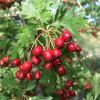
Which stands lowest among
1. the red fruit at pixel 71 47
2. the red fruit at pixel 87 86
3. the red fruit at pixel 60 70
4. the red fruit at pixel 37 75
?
the red fruit at pixel 87 86

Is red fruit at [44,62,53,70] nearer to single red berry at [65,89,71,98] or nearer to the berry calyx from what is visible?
the berry calyx

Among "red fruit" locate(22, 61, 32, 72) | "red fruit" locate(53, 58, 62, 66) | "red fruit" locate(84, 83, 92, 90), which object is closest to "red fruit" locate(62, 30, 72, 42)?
"red fruit" locate(53, 58, 62, 66)

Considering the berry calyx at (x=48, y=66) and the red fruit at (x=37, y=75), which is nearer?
the berry calyx at (x=48, y=66)

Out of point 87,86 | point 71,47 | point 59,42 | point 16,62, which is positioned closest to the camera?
point 59,42

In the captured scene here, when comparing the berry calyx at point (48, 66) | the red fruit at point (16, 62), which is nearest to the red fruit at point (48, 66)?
the berry calyx at point (48, 66)

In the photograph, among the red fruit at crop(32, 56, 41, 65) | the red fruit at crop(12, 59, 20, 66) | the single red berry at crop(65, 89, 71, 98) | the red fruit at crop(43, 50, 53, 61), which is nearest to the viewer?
the red fruit at crop(43, 50, 53, 61)

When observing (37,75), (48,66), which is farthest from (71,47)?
(37,75)

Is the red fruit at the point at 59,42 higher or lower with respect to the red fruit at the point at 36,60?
higher

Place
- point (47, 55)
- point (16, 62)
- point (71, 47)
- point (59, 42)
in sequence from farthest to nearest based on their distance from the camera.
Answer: point (16, 62) → point (71, 47) → point (59, 42) → point (47, 55)

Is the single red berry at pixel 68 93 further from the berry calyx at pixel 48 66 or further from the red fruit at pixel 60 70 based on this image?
the berry calyx at pixel 48 66

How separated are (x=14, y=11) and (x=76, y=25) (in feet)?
10.2

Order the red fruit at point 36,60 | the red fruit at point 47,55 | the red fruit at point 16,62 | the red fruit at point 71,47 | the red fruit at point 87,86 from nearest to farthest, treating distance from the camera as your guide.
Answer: the red fruit at point 47,55, the red fruit at point 36,60, the red fruit at point 71,47, the red fruit at point 16,62, the red fruit at point 87,86

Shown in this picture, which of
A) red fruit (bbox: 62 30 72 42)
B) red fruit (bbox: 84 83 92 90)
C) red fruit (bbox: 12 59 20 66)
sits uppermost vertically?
red fruit (bbox: 62 30 72 42)

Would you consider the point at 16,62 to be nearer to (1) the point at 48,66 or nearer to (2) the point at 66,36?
(1) the point at 48,66
